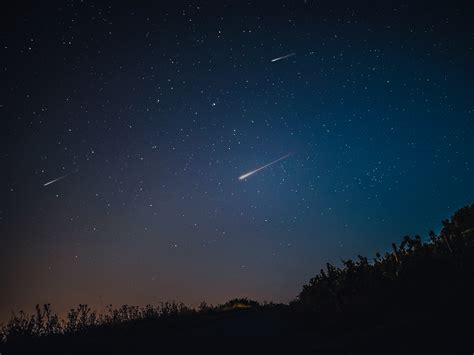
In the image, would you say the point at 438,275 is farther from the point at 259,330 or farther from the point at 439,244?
the point at 259,330

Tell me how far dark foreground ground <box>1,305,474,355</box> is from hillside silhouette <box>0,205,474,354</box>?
0.8 inches

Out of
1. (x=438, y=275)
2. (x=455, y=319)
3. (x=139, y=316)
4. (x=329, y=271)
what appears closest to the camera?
(x=455, y=319)

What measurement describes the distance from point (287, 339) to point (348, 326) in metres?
2.03

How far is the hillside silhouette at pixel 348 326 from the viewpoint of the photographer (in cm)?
678

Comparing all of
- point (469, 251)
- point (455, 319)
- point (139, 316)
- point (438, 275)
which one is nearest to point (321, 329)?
point (455, 319)

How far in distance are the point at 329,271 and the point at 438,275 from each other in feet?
14.5

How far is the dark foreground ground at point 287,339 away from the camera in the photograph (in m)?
6.24

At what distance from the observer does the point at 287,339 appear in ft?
25.6

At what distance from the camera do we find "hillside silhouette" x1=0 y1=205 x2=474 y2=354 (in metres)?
6.78

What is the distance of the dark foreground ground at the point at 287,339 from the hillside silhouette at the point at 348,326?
21 mm

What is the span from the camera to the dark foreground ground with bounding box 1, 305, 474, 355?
246 inches

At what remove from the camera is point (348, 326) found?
28.2ft

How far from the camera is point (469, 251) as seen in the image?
36.6ft

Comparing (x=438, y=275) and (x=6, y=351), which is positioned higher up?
(x=6, y=351)
